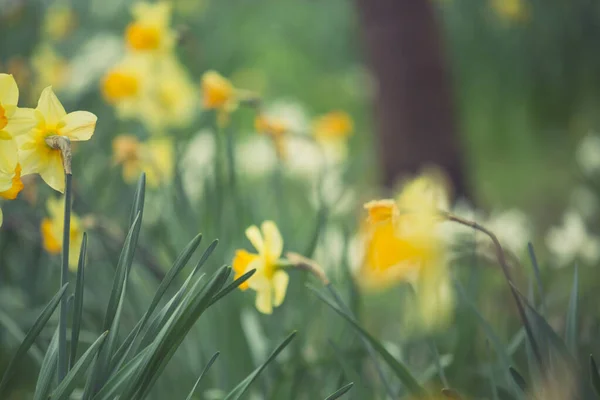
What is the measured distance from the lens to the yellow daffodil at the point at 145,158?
4.21 feet

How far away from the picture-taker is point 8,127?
668mm

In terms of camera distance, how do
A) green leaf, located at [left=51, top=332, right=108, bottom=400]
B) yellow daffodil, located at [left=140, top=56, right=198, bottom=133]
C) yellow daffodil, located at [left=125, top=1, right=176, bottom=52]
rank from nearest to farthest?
green leaf, located at [left=51, top=332, right=108, bottom=400] < yellow daffodil, located at [left=125, top=1, right=176, bottom=52] < yellow daffodil, located at [left=140, top=56, right=198, bottom=133]

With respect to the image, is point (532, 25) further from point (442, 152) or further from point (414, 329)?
point (414, 329)

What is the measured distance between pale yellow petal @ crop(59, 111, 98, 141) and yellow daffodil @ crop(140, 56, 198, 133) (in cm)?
92

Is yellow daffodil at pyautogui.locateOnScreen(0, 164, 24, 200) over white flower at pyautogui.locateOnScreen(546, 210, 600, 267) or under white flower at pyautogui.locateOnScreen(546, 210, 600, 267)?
over

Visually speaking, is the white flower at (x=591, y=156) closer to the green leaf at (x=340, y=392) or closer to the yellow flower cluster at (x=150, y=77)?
the yellow flower cluster at (x=150, y=77)

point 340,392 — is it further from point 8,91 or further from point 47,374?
point 8,91

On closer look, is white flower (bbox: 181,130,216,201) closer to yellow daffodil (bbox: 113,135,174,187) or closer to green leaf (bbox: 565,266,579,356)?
yellow daffodil (bbox: 113,135,174,187)

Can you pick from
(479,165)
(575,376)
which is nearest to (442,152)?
(479,165)

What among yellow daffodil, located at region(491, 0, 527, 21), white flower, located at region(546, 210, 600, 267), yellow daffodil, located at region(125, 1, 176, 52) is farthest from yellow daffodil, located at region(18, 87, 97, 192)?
yellow daffodil, located at region(491, 0, 527, 21)

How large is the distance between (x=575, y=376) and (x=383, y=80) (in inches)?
85.8

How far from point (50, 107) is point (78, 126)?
0.12ft

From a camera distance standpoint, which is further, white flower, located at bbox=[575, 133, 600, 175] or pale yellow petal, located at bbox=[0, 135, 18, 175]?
white flower, located at bbox=[575, 133, 600, 175]

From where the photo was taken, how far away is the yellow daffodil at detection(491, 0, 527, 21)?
3.37 meters
